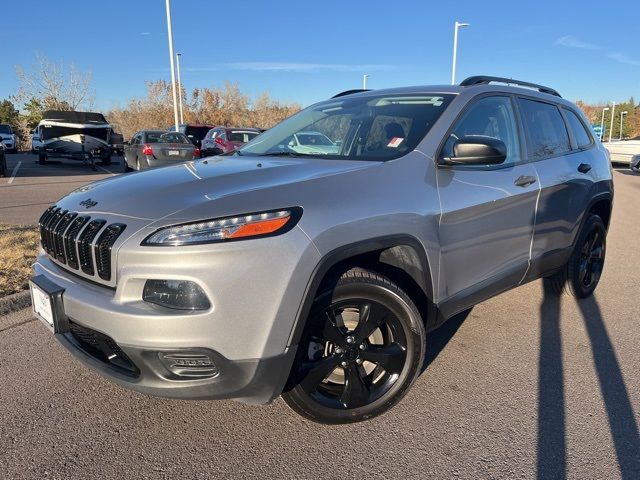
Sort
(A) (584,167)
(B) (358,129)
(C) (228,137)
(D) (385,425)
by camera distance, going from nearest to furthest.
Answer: (D) (385,425) → (B) (358,129) → (A) (584,167) → (C) (228,137)

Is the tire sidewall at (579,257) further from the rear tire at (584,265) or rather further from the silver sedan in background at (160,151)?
the silver sedan in background at (160,151)

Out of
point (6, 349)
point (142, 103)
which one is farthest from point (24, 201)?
point (142, 103)

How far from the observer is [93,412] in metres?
2.76

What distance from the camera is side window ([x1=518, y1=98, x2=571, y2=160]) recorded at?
3.84 meters

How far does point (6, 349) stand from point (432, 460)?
2916 millimetres

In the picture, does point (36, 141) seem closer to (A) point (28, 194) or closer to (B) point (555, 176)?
(A) point (28, 194)

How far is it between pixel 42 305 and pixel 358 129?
86.1 inches

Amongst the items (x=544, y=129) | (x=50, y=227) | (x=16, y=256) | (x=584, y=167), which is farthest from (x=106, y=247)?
(x=584, y=167)

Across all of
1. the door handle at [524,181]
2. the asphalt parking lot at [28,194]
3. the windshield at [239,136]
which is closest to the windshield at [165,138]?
the windshield at [239,136]

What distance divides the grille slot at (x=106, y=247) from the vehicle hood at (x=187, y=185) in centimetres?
9

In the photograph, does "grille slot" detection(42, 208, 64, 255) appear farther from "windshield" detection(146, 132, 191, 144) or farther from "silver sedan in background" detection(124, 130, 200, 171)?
"windshield" detection(146, 132, 191, 144)

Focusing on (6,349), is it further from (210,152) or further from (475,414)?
(475,414)

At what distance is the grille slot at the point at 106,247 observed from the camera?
87.3 inches

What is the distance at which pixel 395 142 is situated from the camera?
3059 mm
